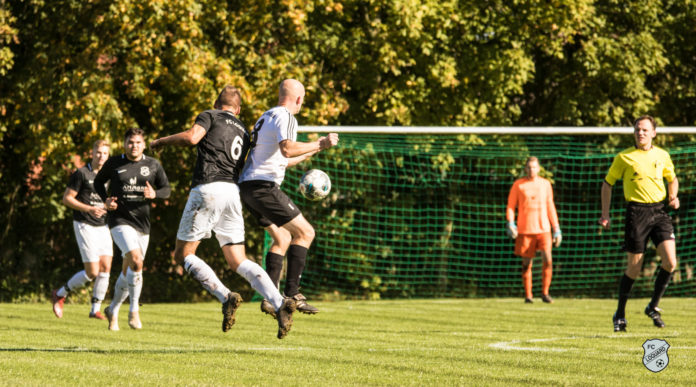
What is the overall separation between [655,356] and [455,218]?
13.7 m

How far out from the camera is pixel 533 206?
14.9 meters

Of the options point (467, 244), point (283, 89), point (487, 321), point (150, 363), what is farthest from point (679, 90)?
point (150, 363)

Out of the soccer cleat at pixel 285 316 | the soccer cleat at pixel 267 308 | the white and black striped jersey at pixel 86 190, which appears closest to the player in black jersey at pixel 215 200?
the soccer cleat at pixel 267 308

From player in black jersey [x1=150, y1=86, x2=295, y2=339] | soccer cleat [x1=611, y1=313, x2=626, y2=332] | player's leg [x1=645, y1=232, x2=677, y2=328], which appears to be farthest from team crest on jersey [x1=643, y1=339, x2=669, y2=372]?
player in black jersey [x1=150, y1=86, x2=295, y2=339]

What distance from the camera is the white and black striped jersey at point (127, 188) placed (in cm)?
1000

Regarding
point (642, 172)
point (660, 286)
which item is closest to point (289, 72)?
point (642, 172)

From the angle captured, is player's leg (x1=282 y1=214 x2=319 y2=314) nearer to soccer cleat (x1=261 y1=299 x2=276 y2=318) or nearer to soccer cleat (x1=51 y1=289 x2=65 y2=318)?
soccer cleat (x1=261 y1=299 x2=276 y2=318)

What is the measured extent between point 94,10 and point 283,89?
9.79 m

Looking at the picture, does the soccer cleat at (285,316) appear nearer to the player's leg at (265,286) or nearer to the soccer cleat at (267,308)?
the player's leg at (265,286)

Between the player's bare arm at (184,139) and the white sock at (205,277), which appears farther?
the white sock at (205,277)

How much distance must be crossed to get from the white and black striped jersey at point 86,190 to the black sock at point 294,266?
429 cm

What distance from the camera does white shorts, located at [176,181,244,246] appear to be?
7484 millimetres

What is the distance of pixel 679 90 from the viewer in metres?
21.6

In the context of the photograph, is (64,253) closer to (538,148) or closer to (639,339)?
(538,148)
